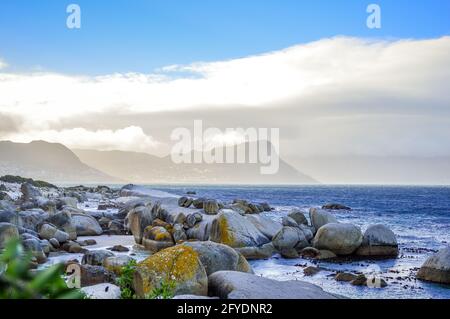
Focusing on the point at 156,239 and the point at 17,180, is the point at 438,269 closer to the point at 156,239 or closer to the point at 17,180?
the point at 156,239

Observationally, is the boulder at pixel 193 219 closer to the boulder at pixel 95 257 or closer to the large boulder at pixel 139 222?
the large boulder at pixel 139 222

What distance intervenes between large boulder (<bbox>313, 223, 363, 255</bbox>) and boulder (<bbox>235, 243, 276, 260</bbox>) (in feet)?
8.86

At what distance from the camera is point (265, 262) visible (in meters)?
20.8

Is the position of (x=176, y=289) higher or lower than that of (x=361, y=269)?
higher

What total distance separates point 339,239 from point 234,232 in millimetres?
5649

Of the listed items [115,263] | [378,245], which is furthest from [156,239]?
[378,245]

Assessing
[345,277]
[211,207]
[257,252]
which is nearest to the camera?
[345,277]

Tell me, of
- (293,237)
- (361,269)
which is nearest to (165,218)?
(293,237)

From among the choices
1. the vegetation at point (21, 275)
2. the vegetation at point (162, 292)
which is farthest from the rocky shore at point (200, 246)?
the vegetation at point (21, 275)

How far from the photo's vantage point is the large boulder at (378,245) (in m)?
23.0

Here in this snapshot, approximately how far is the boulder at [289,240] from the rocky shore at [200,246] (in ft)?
0.17

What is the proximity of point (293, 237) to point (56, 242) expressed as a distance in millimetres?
12148

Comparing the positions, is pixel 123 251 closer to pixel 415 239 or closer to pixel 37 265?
pixel 37 265

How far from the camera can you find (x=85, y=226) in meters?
26.9
